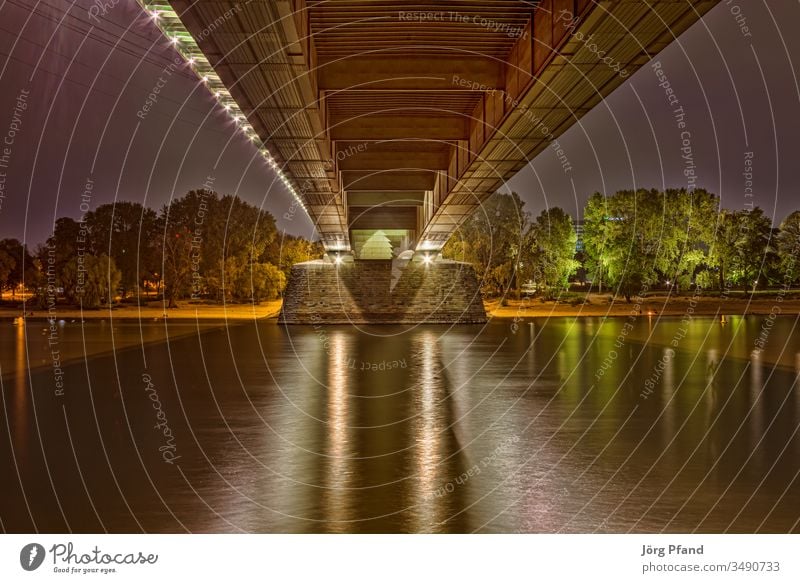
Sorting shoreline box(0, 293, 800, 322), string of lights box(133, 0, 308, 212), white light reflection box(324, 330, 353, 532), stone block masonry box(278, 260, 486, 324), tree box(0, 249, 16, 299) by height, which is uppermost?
string of lights box(133, 0, 308, 212)

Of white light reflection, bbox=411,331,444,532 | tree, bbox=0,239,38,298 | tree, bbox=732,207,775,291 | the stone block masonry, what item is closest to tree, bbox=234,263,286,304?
tree, bbox=0,239,38,298

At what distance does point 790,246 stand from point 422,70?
3185 inches

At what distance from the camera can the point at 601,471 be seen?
12.0m

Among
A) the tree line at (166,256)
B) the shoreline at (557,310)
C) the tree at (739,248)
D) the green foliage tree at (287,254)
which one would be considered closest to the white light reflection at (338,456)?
the shoreline at (557,310)

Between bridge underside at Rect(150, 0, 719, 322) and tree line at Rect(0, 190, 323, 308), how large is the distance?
47.0 metres

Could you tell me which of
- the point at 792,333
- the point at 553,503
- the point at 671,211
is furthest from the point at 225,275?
the point at 553,503

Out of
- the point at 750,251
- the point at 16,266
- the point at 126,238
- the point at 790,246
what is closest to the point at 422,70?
the point at 750,251

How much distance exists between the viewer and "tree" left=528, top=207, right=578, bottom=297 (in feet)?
271

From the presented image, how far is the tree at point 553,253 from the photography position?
82.6 meters

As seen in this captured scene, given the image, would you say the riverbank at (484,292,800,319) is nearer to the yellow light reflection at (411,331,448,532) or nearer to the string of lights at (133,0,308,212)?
the yellow light reflection at (411,331,448,532)

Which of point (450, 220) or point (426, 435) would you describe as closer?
point (426, 435)

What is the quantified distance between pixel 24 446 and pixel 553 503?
Result: 913 centimetres

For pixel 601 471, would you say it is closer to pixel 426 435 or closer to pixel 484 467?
pixel 484 467

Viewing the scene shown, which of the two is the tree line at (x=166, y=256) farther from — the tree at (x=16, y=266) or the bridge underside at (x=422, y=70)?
the bridge underside at (x=422, y=70)
